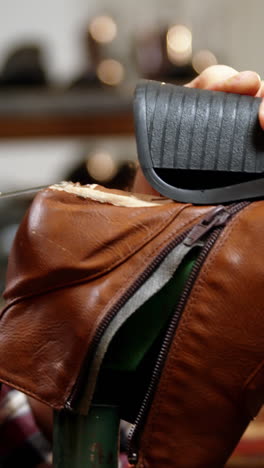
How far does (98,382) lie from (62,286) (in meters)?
0.07

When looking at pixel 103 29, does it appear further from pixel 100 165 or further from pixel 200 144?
pixel 200 144

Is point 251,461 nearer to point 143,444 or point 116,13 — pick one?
point 143,444

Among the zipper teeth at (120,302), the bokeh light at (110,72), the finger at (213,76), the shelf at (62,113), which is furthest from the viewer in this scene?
the bokeh light at (110,72)

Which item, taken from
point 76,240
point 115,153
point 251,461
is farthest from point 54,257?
point 115,153

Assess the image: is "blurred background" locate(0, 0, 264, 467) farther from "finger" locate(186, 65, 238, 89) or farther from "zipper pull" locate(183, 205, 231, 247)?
"zipper pull" locate(183, 205, 231, 247)

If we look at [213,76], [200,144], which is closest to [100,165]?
[213,76]

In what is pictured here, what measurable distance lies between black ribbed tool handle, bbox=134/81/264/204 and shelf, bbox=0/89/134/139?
0.81 meters

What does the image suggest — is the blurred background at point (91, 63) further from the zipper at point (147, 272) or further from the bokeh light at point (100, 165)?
the zipper at point (147, 272)

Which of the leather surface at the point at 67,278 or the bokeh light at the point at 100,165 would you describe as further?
the bokeh light at the point at 100,165

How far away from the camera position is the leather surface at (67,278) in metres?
0.45

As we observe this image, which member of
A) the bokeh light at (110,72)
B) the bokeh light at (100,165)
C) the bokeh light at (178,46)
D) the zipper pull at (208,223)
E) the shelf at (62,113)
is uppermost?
the zipper pull at (208,223)

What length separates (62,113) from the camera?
1.28 m

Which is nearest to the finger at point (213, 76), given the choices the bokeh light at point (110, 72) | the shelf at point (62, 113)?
the shelf at point (62, 113)

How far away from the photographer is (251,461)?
101cm
